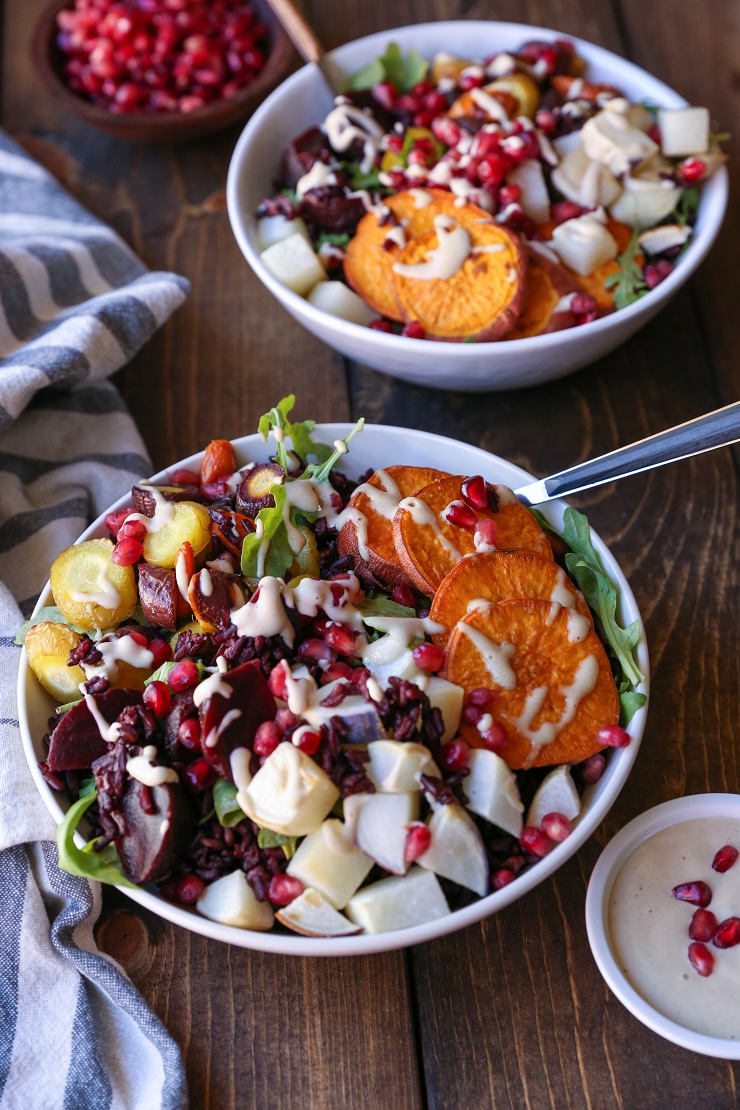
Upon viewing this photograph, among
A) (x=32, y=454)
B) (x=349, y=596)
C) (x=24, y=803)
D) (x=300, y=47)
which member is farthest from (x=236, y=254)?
(x=24, y=803)

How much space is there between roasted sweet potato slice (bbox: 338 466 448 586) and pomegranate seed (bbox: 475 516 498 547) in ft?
0.62

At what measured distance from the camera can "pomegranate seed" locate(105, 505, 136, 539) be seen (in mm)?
2395

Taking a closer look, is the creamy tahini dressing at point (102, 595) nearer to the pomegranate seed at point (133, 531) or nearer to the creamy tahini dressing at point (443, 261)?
the pomegranate seed at point (133, 531)

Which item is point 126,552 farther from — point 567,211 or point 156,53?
point 156,53

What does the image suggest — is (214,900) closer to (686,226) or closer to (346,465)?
(346,465)

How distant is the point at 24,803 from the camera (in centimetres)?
230

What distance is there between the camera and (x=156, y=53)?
3758 mm

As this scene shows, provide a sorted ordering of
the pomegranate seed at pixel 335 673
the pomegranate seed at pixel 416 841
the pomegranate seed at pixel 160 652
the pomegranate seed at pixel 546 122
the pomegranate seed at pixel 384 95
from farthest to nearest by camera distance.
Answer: the pomegranate seed at pixel 384 95
the pomegranate seed at pixel 546 122
the pomegranate seed at pixel 160 652
the pomegranate seed at pixel 335 673
the pomegranate seed at pixel 416 841

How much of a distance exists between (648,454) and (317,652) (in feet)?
3.02

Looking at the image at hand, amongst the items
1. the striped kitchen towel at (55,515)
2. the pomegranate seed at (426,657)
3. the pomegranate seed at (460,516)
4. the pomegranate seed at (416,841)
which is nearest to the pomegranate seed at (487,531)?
the pomegranate seed at (460,516)

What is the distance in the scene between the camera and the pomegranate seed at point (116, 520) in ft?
7.86

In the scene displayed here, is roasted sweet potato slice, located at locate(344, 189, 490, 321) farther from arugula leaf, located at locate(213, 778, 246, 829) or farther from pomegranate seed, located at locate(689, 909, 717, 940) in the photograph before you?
pomegranate seed, located at locate(689, 909, 717, 940)

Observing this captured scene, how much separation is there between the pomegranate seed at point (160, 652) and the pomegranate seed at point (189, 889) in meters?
0.46

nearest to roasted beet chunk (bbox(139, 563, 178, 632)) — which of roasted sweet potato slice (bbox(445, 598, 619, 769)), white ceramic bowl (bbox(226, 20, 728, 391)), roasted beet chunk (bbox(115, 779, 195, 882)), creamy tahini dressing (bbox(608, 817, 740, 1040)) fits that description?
roasted beet chunk (bbox(115, 779, 195, 882))
